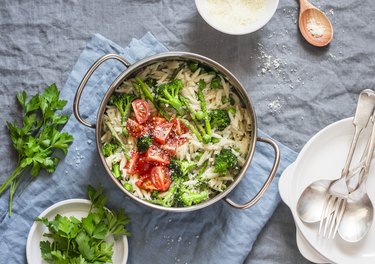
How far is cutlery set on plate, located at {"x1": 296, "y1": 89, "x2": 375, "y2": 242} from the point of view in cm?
272

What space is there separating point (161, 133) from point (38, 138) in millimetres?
539

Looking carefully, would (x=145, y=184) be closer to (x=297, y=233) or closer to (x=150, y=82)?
(x=150, y=82)

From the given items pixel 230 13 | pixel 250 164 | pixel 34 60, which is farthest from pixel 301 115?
pixel 34 60

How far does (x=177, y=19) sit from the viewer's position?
2.84 metres

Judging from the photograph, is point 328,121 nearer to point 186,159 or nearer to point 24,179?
point 186,159

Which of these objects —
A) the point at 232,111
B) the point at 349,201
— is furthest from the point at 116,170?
the point at 349,201

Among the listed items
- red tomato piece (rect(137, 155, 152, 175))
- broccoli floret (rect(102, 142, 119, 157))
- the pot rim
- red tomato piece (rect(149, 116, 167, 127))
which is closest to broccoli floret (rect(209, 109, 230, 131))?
the pot rim

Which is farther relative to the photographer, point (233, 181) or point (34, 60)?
point (34, 60)

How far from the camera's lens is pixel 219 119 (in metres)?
2.66

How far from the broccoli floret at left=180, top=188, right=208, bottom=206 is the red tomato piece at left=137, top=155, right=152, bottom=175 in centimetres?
17

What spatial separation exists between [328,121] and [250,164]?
0.41 m

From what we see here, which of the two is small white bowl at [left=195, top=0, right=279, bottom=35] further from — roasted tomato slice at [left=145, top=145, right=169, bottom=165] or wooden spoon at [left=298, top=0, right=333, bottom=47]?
roasted tomato slice at [left=145, top=145, right=169, bottom=165]

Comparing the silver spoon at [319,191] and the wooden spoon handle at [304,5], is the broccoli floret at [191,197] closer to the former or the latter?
the silver spoon at [319,191]

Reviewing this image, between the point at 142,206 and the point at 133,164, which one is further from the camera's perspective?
the point at 142,206
